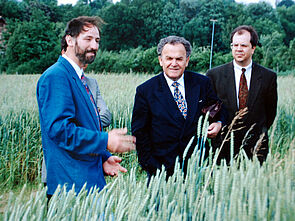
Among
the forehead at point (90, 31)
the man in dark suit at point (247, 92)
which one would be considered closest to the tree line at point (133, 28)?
the man in dark suit at point (247, 92)

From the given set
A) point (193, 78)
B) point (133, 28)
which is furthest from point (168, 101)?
point (133, 28)

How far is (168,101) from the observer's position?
2.70m

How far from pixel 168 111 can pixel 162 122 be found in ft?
0.37

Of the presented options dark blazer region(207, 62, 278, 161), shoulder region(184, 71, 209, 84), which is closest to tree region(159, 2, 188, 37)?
dark blazer region(207, 62, 278, 161)

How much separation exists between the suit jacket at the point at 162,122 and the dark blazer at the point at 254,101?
33.5 inches

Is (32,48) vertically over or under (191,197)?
over

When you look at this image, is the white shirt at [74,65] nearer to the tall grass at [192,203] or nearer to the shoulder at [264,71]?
the tall grass at [192,203]

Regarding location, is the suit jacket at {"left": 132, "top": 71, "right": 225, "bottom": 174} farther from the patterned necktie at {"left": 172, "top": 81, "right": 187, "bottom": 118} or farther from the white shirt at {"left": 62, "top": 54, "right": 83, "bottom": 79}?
the white shirt at {"left": 62, "top": 54, "right": 83, "bottom": 79}

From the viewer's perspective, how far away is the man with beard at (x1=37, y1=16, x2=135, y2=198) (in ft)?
6.01

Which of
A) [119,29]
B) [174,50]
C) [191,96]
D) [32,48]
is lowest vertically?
[191,96]

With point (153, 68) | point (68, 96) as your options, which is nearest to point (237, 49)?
point (68, 96)

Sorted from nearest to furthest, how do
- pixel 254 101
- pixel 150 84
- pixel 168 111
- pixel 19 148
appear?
pixel 168 111 → pixel 150 84 → pixel 254 101 → pixel 19 148

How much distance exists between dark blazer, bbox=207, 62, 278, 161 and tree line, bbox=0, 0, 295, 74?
22185 millimetres

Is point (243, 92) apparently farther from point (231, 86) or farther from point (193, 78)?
point (193, 78)
